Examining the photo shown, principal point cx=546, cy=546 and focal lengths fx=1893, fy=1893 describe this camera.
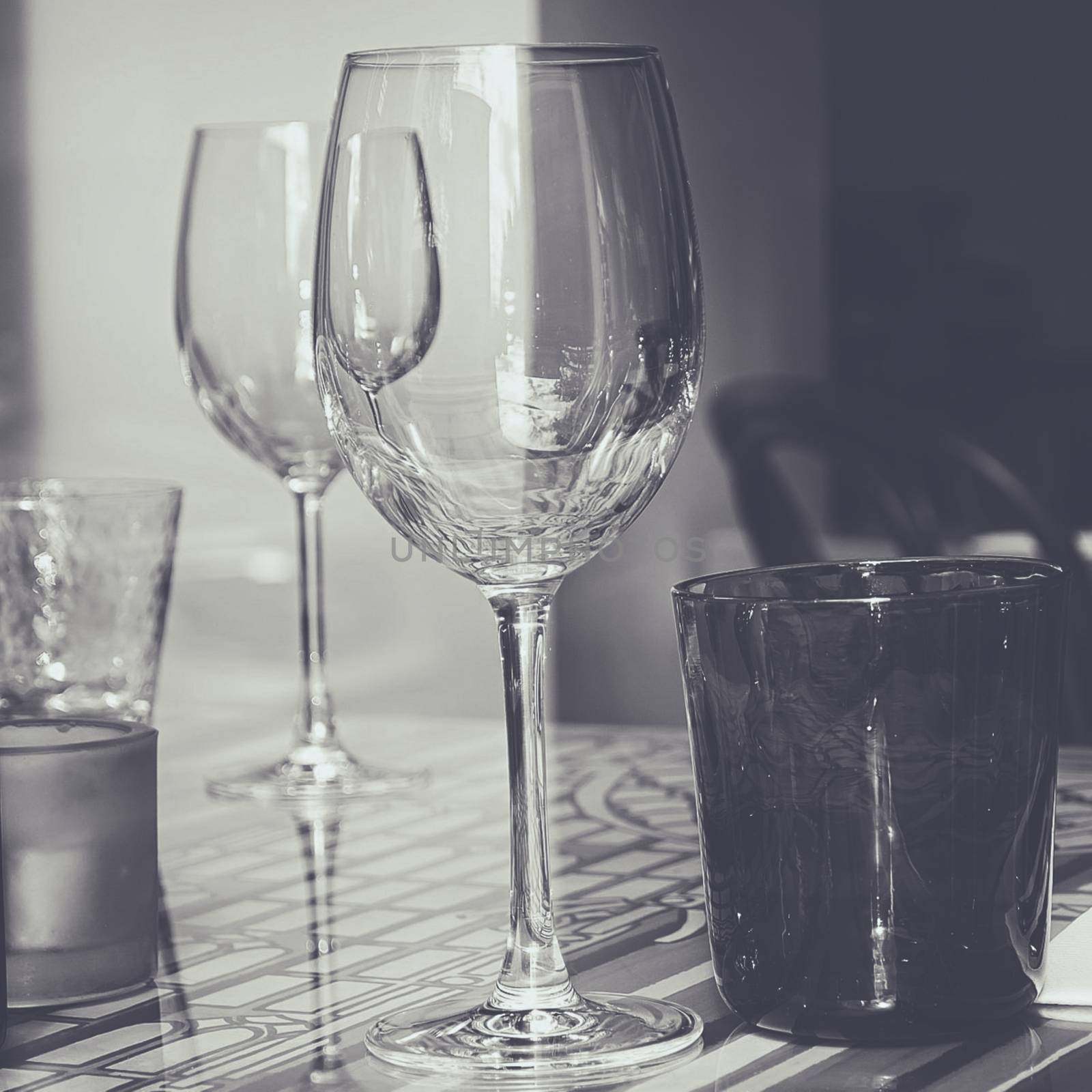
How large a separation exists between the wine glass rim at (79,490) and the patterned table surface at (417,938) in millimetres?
125

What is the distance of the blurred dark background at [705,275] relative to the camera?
7.37 ft

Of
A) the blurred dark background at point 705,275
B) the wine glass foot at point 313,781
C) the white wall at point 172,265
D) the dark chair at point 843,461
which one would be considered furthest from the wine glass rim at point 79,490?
the white wall at point 172,265

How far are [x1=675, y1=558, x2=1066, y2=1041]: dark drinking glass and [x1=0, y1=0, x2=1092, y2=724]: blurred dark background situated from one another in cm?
144

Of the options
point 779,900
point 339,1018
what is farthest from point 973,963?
point 339,1018

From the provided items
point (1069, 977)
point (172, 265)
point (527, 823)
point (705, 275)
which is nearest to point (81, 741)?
point (527, 823)

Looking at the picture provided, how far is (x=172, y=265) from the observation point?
88.6 inches

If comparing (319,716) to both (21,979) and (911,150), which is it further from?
(911,150)

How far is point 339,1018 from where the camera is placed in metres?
0.45

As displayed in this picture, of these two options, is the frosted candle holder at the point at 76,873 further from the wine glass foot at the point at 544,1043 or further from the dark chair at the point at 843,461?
the dark chair at the point at 843,461

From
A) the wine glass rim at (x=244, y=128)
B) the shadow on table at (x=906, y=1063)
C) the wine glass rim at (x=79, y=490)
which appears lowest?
the shadow on table at (x=906, y=1063)

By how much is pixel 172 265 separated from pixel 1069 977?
76.4 inches

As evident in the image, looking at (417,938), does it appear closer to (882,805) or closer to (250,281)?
(882,805)

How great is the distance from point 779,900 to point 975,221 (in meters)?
2.80

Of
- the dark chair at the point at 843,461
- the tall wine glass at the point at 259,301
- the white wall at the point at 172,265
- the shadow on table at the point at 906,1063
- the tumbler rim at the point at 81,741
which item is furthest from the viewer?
the white wall at the point at 172,265
